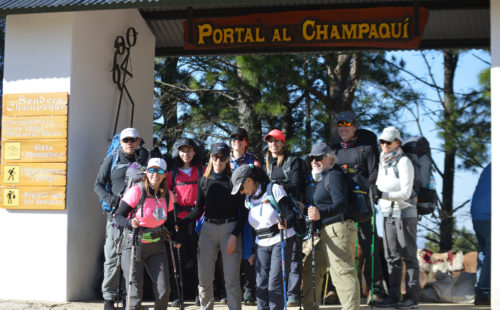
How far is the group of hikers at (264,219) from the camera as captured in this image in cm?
635

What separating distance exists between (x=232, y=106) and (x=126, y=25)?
17.9ft

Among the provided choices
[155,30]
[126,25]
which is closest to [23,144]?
[126,25]

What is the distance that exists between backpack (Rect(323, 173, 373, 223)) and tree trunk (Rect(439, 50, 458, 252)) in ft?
27.9

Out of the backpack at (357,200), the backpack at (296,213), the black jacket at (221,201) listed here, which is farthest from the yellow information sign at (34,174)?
the backpack at (357,200)

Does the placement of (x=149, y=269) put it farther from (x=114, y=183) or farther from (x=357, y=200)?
(x=357, y=200)

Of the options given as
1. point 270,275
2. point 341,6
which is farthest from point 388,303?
point 341,6

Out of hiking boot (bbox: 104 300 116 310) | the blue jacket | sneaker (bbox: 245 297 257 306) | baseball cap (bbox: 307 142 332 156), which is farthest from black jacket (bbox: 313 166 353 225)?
hiking boot (bbox: 104 300 116 310)

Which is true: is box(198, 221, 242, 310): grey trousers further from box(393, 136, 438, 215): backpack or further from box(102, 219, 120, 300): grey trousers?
box(393, 136, 438, 215): backpack

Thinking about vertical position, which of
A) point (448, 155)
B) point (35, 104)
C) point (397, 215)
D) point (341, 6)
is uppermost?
point (341, 6)

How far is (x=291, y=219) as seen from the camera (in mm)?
6352

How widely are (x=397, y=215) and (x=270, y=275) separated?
1.83 m

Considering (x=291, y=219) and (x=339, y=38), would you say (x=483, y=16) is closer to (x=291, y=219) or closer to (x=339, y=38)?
(x=339, y=38)

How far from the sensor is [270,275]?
639 cm

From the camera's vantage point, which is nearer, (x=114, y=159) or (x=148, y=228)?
(x=148, y=228)
